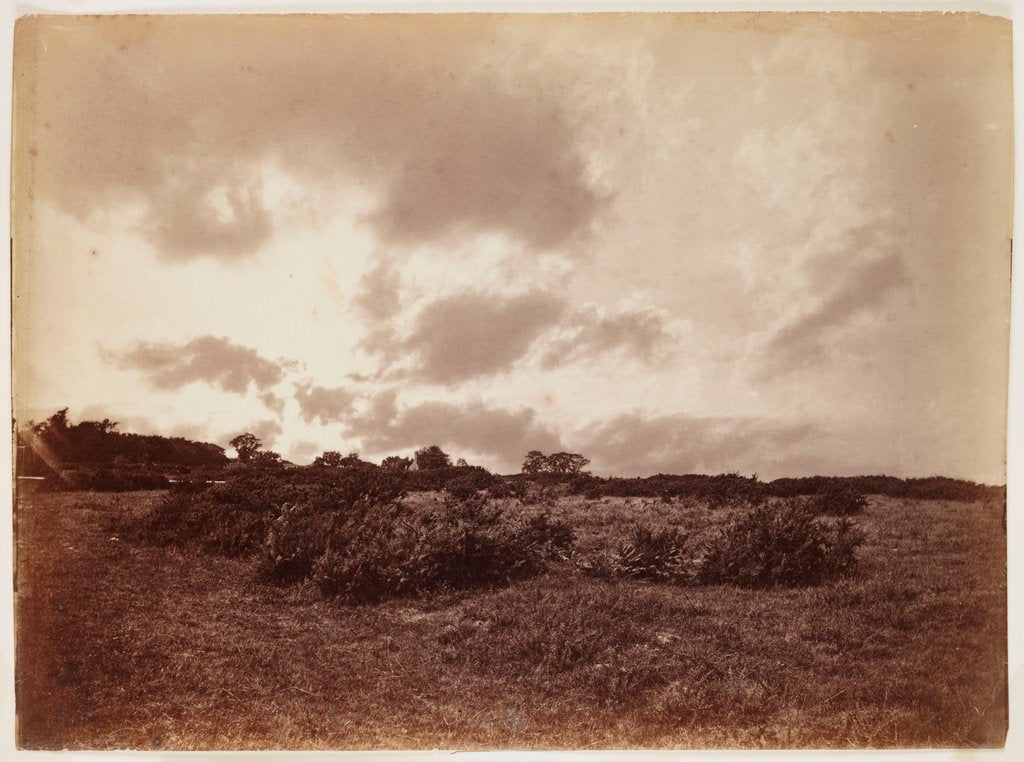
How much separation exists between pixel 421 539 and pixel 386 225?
9.10ft

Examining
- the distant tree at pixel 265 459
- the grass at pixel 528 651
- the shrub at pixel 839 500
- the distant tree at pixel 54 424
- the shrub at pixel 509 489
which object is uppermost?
the distant tree at pixel 54 424

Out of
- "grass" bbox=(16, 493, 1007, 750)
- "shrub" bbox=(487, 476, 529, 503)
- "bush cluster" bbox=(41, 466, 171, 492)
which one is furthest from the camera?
"shrub" bbox=(487, 476, 529, 503)

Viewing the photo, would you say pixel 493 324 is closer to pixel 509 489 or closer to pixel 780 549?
pixel 509 489

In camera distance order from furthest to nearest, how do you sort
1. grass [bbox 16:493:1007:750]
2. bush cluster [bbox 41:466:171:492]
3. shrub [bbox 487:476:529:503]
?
shrub [bbox 487:476:529:503] < bush cluster [bbox 41:466:171:492] < grass [bbox 16:493:1007:750]

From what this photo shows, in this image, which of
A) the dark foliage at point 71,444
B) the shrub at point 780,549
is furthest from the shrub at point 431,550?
the dark foliage at point 71,444

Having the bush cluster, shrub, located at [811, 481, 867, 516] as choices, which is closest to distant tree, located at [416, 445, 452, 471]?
the bush cluster

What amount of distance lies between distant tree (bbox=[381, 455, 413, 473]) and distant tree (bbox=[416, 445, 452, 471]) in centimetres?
9

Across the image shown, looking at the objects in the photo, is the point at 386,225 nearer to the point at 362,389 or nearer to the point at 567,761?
the point at 362,389

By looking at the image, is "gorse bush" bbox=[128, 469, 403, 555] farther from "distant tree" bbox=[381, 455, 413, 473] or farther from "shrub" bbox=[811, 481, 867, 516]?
"shrub" bbox=[811, 481, 867, 516]

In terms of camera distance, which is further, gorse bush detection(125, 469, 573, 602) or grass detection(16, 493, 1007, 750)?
gorse bush detection(125, 469, 573, 602)

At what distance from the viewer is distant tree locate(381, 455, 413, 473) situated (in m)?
4.57

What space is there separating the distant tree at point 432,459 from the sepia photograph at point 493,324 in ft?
0.08

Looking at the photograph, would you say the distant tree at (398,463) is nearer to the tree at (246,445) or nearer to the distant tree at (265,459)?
the distant tree at (265,459)

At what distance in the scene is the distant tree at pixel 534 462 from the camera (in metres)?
4.54
